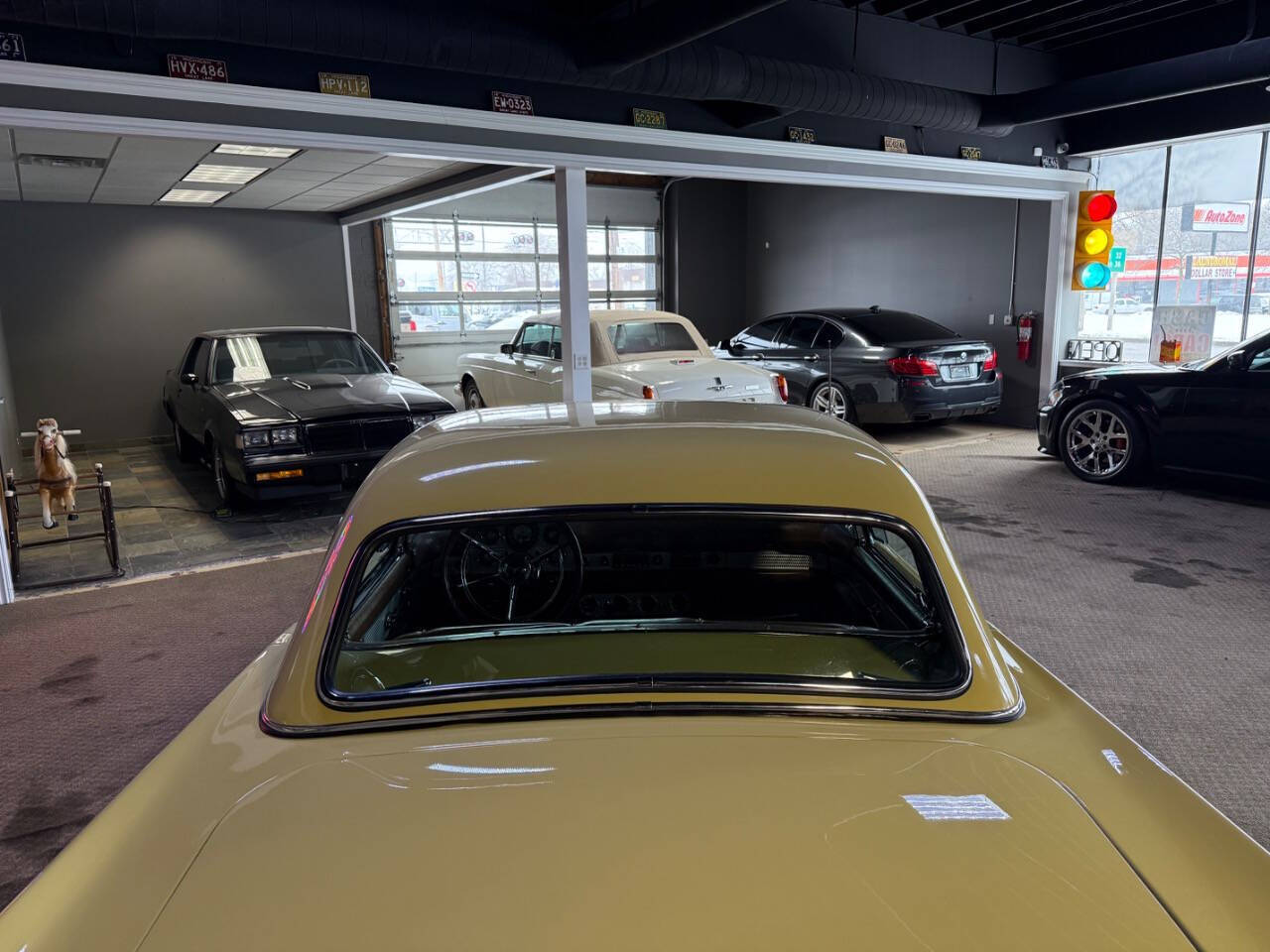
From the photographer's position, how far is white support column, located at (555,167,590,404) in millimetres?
7629

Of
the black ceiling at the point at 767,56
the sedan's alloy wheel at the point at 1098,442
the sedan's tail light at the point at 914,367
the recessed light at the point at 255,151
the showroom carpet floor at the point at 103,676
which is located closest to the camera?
the showroom carpet floor at the point at 103,676

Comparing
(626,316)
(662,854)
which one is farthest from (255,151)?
(662,854)

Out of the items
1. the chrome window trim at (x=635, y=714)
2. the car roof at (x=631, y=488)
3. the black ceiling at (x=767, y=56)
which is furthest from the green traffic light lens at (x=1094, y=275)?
the chrome window trim at (x=635, y=714)

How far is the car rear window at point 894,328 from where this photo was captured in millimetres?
10500

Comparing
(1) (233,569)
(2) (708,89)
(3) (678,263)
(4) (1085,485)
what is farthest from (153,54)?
(3) (678,263)

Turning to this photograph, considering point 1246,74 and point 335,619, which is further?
point 1246,74

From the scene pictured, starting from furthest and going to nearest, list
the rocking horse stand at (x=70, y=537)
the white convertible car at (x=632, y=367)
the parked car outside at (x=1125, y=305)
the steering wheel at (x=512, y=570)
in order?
the parked car outside at (x=1125, y=305), the white convertible car at (x=632, y=367), the rocking horse stand at (x=70, y=537), the steering wheel at (x=512, y=570)

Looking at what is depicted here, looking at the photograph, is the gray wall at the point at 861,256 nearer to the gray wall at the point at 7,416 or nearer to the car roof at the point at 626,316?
the car roof at the point at 626,316

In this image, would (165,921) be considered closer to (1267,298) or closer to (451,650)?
(451,650)

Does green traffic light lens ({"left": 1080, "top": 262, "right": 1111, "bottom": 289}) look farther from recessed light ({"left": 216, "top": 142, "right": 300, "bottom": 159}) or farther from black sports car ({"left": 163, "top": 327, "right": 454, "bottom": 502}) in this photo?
recessed light ({"left": 216, "top": 142, "right": 300, "bottom": 159})

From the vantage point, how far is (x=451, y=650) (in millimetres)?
1910

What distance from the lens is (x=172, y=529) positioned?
24.3 feet

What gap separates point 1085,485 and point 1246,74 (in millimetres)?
4029

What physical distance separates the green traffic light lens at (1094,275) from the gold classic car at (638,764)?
36.0 feet
